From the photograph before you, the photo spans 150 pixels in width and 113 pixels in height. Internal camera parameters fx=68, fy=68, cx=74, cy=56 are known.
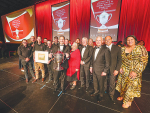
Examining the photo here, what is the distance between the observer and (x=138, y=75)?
1664mm

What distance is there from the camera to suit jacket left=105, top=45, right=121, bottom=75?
1.86 meters

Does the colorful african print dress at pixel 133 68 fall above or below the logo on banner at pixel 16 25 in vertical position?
below

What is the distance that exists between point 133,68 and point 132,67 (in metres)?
0.03

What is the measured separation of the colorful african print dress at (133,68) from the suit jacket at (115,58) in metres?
0.12

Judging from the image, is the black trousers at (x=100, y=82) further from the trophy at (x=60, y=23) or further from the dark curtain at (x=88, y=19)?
the trophy at (x=60, y=23)

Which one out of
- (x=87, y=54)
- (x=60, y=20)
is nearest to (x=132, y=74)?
(x=87, y=54)

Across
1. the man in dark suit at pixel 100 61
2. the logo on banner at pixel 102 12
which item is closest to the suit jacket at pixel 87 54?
the man in dark suit at pixel 100 61

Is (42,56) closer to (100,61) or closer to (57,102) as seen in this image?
(57,102)

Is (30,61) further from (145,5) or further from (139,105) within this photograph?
(145,5)

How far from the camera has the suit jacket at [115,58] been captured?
1856mm

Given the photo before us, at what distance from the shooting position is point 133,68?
66.0 inches

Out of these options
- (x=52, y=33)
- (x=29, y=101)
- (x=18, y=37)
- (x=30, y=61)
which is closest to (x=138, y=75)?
(x=29, y=101)

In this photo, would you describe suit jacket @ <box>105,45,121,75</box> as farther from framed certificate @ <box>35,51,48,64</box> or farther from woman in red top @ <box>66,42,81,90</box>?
framed certificate @ <box>35,51,48,64</box>

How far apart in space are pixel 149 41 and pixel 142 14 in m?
1.79
